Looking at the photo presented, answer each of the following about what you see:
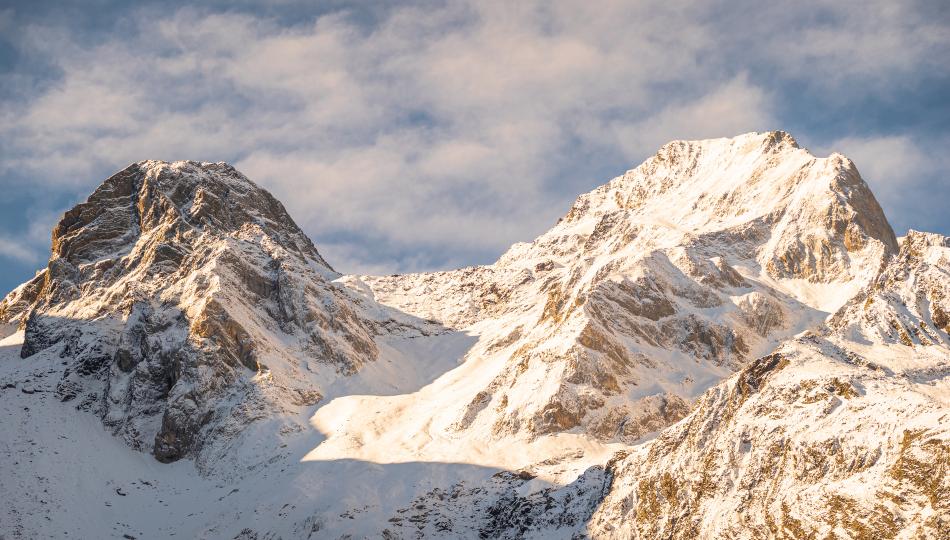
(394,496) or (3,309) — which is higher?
(3,309)

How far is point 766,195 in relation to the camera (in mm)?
185000

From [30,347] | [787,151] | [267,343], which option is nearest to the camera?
[267,343]

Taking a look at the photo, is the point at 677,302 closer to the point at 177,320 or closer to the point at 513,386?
the point at 513,386

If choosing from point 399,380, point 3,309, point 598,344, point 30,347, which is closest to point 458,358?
point 399,380

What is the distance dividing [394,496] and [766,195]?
97859 mm

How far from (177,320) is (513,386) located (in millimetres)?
54095

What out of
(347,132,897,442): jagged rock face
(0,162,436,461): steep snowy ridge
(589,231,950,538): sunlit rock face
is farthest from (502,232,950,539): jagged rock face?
(0,162,436,461): steep snowy ridge

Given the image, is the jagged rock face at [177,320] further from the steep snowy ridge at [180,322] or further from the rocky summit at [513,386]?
the rocky summit at [513,386]

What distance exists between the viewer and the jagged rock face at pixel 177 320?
482 feet

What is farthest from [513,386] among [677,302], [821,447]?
[821,447]

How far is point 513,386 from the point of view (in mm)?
135250

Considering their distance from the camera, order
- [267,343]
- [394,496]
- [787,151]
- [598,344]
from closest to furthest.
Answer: [394,496] < [598,344] < [267,343] < [787,151]

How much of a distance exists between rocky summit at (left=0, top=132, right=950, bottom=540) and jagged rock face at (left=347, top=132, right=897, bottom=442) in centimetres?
44

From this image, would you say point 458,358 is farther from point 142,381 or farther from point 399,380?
point 142,381
